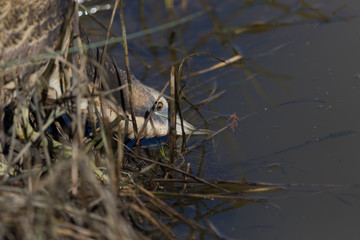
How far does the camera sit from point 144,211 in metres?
2.26

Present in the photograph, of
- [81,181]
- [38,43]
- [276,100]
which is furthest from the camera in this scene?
[276,100]

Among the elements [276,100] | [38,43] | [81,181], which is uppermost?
[276,100]

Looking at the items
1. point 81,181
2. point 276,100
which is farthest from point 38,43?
point 276,100

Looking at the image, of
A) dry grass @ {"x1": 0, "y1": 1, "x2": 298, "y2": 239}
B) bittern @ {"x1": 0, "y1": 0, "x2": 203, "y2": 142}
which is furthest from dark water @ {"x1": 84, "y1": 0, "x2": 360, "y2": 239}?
bittern @ {"x1": 0, "y1": 0, "x2": 203, "y2": 142}

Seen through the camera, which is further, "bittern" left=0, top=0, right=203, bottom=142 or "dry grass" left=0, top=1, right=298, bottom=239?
"bittern" left=0, top=0, right=203, bottom=142

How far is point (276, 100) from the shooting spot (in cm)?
352

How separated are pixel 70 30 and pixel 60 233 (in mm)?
1182

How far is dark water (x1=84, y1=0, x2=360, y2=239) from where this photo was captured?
2582 millimetres

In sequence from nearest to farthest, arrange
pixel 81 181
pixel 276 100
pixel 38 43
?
pixel 81 181 < pixel 38 43 < pixel 276 100

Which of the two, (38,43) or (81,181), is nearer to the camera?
(81,181)

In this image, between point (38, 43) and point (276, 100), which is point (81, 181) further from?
point (276, 100)

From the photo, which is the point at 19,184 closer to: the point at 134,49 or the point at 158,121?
the point at 158,121

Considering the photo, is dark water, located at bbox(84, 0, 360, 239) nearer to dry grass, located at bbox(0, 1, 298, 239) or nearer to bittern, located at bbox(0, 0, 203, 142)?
dry grass, located at bbox(0, 1, 298, 239)

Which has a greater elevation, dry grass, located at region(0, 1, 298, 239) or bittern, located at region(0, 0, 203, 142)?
bittern, located at region(0, 0, 203, 142)
